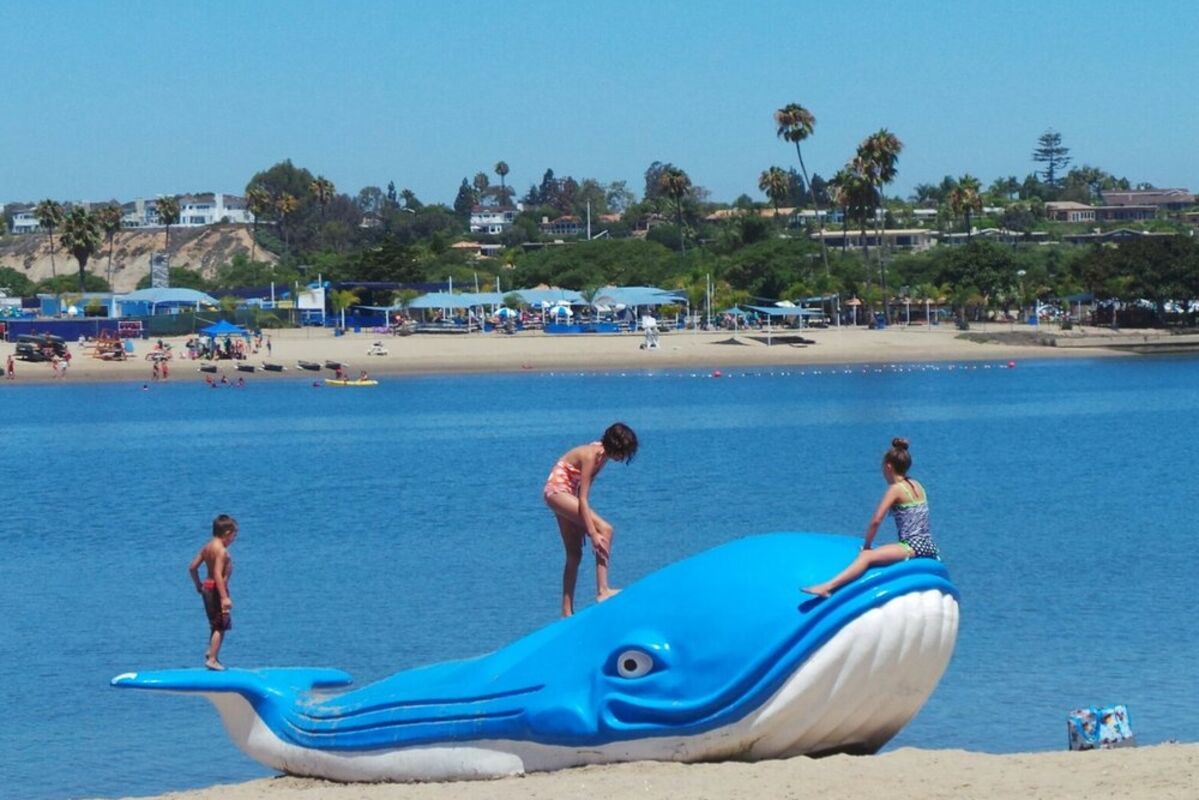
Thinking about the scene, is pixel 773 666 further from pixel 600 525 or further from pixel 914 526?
pixel 600 525

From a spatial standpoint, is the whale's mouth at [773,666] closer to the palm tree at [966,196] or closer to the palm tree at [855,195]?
the palm tree at [855,195]

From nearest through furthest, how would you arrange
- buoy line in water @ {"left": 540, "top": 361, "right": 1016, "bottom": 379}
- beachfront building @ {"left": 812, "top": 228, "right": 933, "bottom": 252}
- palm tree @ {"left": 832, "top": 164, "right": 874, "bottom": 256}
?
1. buoy line in water @ {"left": 540, "top": 361, "right": 1016, "bottom": 379}
2. palm tree @ {"left": 832, "top": 164, "right": 874, "bottom": 256}
3. beachfront building @ {"left": 812, "top": 228, "right": 933, "bottom": 252}

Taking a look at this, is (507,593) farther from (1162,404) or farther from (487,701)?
(1162,404)

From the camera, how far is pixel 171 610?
24.2m

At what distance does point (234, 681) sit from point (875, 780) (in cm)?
436

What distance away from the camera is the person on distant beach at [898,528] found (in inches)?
433

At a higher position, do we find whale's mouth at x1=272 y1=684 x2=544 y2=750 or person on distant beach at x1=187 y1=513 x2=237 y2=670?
person on distant beach at x1=187 y1=513 x2=237 y2=670

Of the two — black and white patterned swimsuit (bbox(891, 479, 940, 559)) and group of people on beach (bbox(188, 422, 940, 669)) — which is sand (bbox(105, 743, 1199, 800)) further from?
black and white patterned swimsuit (bbox(891, 479, 940, 559))

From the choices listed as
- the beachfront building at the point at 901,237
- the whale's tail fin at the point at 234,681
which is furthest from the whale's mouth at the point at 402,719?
the beachfront building at the point at 901,237

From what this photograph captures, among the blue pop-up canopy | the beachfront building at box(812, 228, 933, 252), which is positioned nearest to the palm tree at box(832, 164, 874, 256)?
the blue pop-up canopy

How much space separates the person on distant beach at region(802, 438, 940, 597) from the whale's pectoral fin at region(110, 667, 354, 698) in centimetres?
389

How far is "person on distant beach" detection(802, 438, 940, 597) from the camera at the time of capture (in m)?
11.0

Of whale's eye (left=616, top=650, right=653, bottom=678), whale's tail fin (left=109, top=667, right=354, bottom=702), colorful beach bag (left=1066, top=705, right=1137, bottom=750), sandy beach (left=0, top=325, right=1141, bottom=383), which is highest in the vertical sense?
whale's eye (left=616, top=650, right=653, bottom=678)

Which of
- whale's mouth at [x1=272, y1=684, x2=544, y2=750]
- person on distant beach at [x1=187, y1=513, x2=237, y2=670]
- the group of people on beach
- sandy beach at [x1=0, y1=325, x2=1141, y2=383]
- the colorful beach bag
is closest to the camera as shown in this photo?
Result: the group of people on beach
